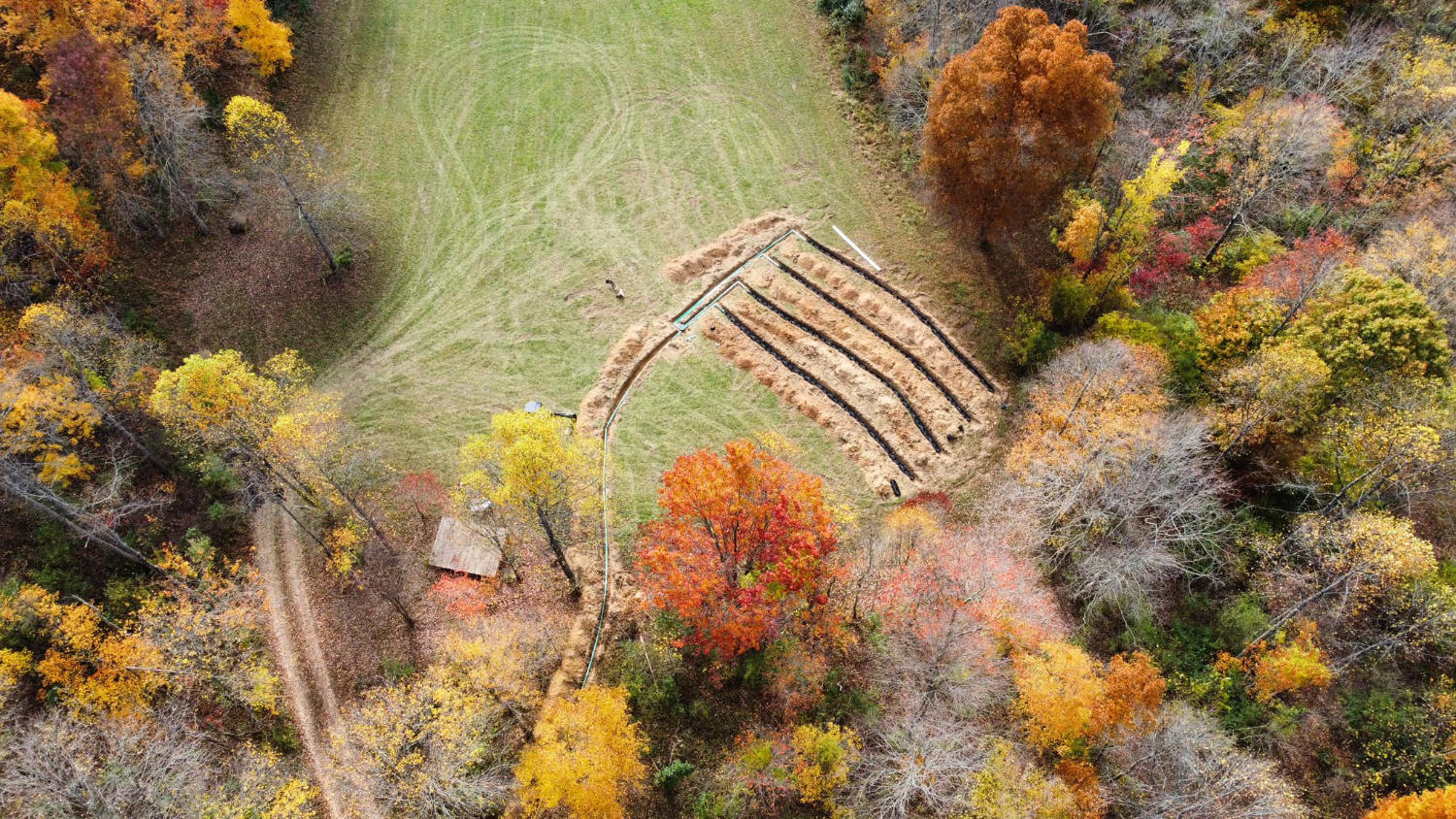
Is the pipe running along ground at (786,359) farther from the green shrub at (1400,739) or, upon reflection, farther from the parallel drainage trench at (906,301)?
the green shrub at (1400,739)

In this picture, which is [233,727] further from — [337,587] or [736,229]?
[736,229]

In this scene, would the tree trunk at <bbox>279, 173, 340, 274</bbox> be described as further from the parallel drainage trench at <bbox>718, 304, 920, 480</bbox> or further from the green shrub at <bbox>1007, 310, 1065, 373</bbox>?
the green shrub at <bbox>1007, 310, 1065, 373</bbox>

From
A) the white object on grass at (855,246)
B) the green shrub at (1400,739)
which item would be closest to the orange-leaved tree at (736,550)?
the white object on grass at (855,246)


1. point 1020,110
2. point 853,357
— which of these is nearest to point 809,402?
point 853,357

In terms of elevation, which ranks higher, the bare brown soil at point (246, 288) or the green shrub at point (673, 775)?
the bare brown soil at point (246, 288)

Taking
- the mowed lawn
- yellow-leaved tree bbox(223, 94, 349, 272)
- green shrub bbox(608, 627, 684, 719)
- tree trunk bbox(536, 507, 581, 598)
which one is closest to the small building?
tree trunk bbox(536, 507, 581, 598)

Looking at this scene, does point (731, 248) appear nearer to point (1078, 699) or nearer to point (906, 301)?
point (906, 301)

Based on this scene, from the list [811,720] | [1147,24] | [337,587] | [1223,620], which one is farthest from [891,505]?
[1147,24]
